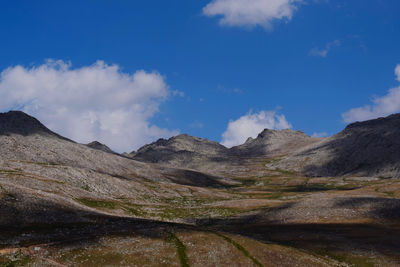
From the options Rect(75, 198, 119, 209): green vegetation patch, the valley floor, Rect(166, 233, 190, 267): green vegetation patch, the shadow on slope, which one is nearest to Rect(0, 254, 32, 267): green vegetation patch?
the valley floor

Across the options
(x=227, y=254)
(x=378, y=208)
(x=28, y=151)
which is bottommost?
(x=227, y=254)

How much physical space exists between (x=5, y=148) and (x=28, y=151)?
10.7 meters

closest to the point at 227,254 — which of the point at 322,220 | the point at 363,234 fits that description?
the point at 363,234

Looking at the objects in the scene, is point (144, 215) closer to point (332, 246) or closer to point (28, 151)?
point (332, 246)

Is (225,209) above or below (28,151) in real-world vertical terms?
below

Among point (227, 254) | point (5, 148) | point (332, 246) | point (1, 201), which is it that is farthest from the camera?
point (5, 148)

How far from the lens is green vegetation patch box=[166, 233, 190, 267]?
48328mm

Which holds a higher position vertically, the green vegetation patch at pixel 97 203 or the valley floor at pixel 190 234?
the green vegetation patch at pixel 97 203

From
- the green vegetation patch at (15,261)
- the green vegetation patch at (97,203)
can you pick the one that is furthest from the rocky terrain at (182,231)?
the green vegetation patch at (97,203)

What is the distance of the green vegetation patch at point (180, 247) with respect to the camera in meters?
48.3

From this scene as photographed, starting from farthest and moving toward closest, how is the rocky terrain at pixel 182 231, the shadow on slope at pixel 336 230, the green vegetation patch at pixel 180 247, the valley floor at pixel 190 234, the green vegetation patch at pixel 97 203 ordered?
the green vegetation patch at pixel 97 203, the shadow on slope at pixel 336 230, the rocky terrain at pixel 182 231, the valley floor at pixel 190 234, the green vegetation patch at pixel 180 247

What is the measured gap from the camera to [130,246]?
52.4 metres

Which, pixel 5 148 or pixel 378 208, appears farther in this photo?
pixel 5 148

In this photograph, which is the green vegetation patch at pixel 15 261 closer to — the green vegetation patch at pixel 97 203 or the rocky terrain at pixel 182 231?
the rocky terrain at pixel 182 231
